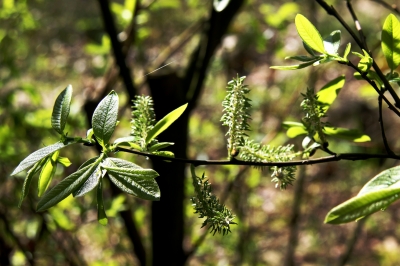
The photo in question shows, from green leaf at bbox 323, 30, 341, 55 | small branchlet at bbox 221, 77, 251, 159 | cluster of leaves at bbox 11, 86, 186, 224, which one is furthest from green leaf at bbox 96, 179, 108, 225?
green leaf at bbox 323, 30, 341, 55

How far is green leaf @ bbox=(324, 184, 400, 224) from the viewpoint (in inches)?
10.7

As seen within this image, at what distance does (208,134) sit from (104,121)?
76.5 inches

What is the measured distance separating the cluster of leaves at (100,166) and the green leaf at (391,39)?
0.19 m

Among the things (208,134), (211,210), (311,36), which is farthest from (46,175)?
(208,134)

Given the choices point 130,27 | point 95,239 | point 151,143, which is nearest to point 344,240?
point 95,239

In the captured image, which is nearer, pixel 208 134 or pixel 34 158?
pixel 34 158

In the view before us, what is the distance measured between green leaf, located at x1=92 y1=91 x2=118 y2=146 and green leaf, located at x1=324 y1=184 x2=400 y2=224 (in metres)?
0.18

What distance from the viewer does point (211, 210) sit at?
370 mm

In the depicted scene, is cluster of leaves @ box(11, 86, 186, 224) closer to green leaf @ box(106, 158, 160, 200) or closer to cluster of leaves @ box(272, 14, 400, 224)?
green leaf @ box(106, 158, 160, 200)

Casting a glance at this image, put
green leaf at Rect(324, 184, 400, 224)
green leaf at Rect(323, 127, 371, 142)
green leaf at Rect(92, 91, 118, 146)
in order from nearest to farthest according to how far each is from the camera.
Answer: green leaf at Rect(324, 184, 400, 224) → green leaf at Rect(92, 91, 118, 146) → green leaf at Rect(323, 127, 371, 142)

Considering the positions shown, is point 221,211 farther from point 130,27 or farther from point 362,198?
point 130,27

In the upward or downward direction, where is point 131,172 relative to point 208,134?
downward

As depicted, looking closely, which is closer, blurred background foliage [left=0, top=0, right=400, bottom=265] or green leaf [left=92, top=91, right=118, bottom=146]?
green leaf [left=92, top=91, right=118, bottom=146]

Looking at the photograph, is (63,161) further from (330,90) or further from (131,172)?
(330,90)
